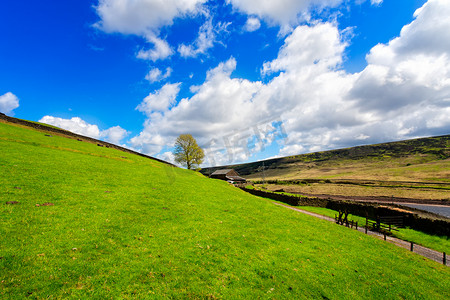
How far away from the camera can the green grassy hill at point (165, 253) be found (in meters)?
7.27

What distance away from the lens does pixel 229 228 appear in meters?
14.6

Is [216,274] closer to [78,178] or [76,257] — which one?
[76,257]

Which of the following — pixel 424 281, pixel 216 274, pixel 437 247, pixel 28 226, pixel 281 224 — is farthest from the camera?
pixel 437 247

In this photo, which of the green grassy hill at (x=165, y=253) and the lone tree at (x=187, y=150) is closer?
the green grassy hill at (x=165, y=253)

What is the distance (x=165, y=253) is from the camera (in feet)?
31.6

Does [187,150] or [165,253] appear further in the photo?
[187,150]

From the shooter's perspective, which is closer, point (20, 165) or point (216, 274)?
point (216, 274)

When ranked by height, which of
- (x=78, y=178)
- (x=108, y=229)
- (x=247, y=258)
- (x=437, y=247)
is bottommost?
(x=437, y=247)

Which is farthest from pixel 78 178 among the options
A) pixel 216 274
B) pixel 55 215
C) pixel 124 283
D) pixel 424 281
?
pixel 424 281

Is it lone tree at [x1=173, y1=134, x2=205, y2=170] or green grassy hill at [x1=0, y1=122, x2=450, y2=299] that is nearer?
green grassy hill at [x1=0, y1=122, x2=450, y2=299]

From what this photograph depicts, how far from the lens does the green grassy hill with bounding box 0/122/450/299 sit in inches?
286

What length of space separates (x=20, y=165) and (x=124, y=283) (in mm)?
19465

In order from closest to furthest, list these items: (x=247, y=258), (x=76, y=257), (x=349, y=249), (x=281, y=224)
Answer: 1. (x=76, y=257)
2. (x=247, y=258)
3. (x=349, y=249)
4. (x=281, y=224)

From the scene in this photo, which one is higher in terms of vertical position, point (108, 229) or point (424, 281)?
point (108, 229)
